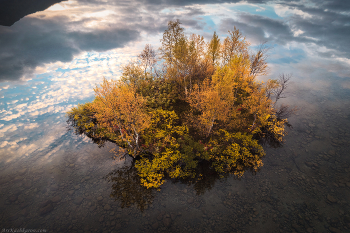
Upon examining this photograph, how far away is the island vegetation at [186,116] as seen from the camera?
23281 mm

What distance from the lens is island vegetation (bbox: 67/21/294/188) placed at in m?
23.3

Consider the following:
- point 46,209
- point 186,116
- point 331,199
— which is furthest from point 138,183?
point 331,199

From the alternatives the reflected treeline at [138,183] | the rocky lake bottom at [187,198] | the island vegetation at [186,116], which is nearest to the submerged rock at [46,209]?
the rocky lake bottom at [187,198]

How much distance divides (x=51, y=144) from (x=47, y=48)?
14857cm

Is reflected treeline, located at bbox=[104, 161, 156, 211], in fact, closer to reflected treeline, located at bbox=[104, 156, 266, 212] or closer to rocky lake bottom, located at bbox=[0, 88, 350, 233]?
reflected treeline, located at bbox=[104, 156, 266, 212]

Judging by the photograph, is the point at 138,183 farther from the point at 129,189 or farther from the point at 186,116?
the point at 186,116

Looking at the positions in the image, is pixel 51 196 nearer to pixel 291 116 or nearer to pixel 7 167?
pixel 7 167

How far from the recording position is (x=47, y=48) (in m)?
127

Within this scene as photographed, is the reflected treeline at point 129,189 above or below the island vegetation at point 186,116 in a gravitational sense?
below

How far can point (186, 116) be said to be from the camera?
3509 centimetres

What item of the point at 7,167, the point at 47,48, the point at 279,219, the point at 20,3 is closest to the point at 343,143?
the point at 279,219

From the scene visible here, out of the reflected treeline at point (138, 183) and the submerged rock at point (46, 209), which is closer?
the submerged rock at point (46, 209)

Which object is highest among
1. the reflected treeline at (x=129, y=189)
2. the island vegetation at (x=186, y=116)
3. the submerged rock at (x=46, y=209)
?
the island vegetation at (x=186, y=116)

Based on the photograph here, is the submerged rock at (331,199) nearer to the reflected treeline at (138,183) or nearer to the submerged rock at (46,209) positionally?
the reflected treeline at (138,183)
